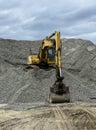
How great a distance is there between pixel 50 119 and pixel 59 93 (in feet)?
19.9

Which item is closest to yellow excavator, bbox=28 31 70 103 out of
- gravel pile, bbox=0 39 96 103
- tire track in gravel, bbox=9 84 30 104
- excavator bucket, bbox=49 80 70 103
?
excavator bucket, bbox=49 80 70 103

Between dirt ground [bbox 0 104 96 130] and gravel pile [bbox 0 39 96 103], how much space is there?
596 cm

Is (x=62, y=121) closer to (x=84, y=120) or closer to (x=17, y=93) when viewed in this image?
(x=84, y=120)

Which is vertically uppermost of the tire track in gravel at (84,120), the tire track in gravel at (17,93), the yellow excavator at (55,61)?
the yellow excavator at (55,61)

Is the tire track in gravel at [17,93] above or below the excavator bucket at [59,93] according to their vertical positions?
below

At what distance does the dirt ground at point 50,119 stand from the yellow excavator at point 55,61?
1.68 meters

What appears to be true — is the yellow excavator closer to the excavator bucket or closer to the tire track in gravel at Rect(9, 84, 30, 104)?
the excavator bucket

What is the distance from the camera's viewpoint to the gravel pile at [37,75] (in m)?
25.3

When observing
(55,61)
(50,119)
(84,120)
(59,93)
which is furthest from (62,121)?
(55,61)

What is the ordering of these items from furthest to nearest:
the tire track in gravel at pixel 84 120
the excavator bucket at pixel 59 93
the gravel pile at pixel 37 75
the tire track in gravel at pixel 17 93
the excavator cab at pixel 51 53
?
the excavator cab at pixel 51 53 < the gravel pile at pixel 37 75 < the tire track in gravel at pixel 17 93 < the excavator bucket at pixel 59 93 < the tire track in gravel at pixel 84 120

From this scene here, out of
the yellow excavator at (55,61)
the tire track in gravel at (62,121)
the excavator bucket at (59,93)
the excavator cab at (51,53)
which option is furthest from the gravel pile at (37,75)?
the tire track in gravel at (62,121)

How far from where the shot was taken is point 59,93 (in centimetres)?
2095

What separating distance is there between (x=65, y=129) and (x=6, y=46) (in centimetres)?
3441

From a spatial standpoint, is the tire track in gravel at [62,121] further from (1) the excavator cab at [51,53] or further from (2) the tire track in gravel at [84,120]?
(1) the excavator cab at [51,53]
